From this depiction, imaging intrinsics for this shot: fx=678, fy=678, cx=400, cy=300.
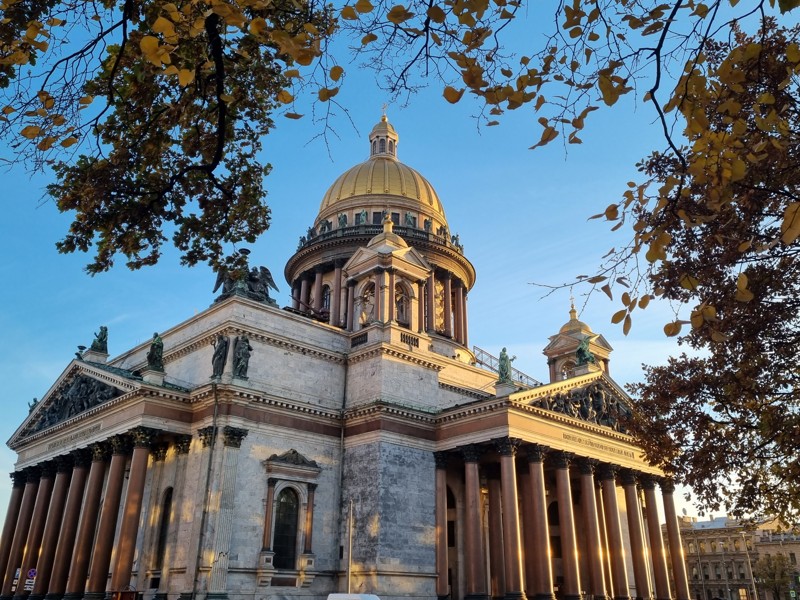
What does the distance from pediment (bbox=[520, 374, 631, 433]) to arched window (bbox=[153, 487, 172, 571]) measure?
17.8 m

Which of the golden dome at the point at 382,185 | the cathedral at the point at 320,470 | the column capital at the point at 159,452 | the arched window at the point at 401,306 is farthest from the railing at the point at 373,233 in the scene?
the column capital at the point at 159,452

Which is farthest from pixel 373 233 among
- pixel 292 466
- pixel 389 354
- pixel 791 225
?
pixel 791 225

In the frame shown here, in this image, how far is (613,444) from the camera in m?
38.0

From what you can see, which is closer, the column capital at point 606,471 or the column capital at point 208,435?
the column capital at point 208,435

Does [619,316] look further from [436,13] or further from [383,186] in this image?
[383,186]

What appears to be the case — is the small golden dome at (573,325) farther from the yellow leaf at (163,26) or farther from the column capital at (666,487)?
the yellow leaf at (163,26)

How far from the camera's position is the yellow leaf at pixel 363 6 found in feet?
19.5

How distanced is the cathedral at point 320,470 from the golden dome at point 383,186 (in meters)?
13.6

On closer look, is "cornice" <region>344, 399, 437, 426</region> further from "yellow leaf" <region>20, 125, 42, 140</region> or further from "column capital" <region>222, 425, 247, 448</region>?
"yellow leaf" <region>20, 125, 42, 140</region>

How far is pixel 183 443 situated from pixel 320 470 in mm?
6581

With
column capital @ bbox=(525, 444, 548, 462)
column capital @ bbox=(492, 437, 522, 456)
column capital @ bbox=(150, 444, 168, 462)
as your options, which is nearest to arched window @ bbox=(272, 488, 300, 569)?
column capital @ bbox=(150, 444, 168, 462)

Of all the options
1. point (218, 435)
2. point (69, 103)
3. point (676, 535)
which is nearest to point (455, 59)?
point (69, 103)

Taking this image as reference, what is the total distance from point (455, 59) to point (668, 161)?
9779 mm

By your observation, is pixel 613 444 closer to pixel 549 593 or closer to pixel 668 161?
pixel 549 593
